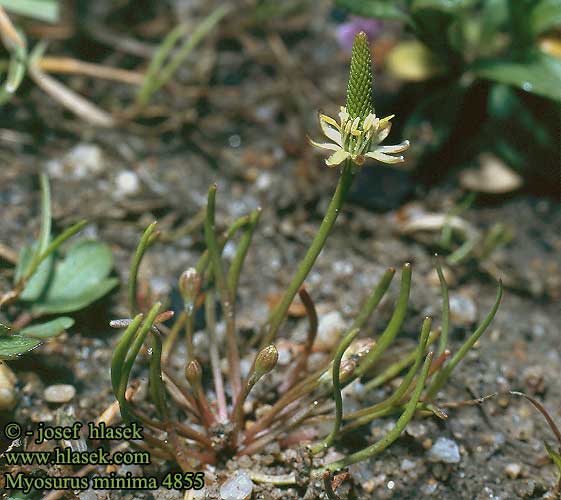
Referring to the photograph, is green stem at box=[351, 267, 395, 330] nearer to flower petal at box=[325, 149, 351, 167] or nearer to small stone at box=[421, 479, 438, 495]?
Result: flower petal at box=[325, 149, 351, 167]

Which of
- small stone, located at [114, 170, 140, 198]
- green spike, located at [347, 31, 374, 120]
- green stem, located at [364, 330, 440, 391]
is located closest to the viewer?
green spike, located at [347, 31, 374, 120]

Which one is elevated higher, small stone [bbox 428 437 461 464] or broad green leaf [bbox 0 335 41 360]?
broad green leaf [bbox 0 335 41 360]

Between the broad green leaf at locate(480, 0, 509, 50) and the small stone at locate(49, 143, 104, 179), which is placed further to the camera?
the broad green leaf at locate(480, 0, 509, 50)

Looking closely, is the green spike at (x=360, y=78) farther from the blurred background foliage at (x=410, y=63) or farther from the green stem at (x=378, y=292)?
the blurred background foliage at (x=410, y=63)

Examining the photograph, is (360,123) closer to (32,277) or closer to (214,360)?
(214,360)

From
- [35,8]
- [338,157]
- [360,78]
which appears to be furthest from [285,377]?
[35,8]

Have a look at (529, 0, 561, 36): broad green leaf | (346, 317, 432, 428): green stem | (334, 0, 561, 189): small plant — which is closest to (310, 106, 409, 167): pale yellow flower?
Answer: (346, 317, 432, 428): green stem

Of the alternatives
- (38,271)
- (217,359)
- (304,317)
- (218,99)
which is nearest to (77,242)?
(38,271)
